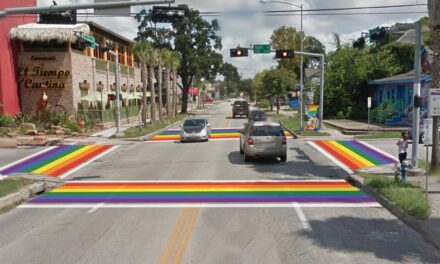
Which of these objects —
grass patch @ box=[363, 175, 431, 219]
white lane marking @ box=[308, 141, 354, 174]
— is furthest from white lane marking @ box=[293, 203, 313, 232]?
white lane marking @ box=[308, 141, 354, 174]

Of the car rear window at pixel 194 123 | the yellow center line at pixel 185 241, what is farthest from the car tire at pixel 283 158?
the car rear window at pixel 194 123

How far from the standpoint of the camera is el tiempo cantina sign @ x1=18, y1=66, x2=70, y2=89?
33.9m

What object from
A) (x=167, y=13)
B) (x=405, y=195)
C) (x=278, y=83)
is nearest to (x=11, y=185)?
(x=167, y=13)

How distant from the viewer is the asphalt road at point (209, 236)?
25.2ft

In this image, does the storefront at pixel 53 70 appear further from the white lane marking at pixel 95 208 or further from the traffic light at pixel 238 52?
the white lane marking at pixel 95 208

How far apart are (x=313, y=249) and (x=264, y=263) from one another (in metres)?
1.16

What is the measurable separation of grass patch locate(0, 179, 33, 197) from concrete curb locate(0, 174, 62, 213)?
6.0 inches

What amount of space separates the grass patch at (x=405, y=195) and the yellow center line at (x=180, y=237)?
4.58 metres

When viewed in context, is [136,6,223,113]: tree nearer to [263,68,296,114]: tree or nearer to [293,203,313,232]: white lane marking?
[263,68,296,114]: tree

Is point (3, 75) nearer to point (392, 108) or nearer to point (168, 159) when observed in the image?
point (168, 159)

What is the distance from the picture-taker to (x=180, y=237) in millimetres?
8789

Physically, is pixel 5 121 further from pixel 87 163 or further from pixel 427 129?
pixel 427 129

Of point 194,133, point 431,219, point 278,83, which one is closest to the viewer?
point 431,219

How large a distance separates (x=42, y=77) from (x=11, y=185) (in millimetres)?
22388
